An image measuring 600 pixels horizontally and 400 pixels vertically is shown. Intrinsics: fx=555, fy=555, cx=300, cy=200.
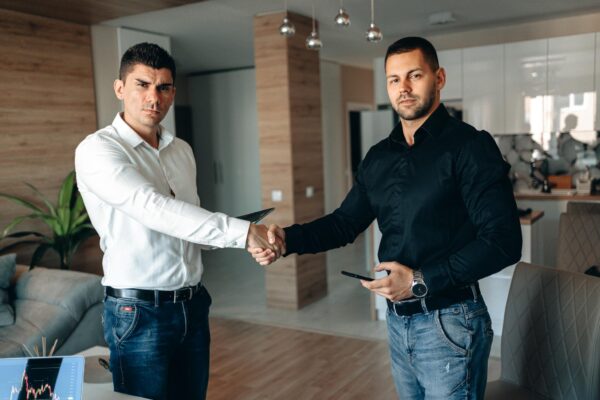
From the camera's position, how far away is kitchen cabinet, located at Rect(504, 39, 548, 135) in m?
5.70

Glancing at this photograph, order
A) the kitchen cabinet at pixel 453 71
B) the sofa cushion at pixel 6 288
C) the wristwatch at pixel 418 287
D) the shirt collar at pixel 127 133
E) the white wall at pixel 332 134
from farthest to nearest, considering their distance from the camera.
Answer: the white wall at pixel 332 134
the kitchen cabinet at pixel 453 71
the sofa cushion at pixel 6 288
the shirt collar at pixel 127 133
the wristwatch at pixel 418 287

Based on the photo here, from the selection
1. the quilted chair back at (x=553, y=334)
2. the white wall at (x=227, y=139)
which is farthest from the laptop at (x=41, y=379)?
the white wall at (x=227, y=139)

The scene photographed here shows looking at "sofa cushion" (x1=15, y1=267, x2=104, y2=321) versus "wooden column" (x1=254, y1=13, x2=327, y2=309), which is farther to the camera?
"wooden column" (x1=254, y1=13, x2=327, y2=309)

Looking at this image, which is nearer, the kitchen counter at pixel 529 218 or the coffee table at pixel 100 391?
the coffee table at pixel 100 391

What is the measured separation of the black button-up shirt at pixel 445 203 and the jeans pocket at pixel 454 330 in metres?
0.09

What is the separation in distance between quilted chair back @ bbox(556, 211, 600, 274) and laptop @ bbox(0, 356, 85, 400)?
270 cm

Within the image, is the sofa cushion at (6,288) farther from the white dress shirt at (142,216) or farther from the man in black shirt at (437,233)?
the man in black shirt at (437,233)

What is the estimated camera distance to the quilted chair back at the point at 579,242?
3045 millimetres

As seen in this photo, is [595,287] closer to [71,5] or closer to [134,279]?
[134,279]

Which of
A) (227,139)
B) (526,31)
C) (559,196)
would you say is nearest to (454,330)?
(559,196)

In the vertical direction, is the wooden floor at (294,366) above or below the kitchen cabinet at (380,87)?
below

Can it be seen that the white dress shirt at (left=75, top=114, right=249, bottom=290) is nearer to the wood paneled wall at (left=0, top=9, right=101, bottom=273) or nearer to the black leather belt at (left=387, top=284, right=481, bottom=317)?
the black leather belt at (left=387, top=284, right=481, bottom=317)

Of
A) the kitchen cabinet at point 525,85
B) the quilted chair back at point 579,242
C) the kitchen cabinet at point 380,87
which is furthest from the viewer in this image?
the kitchen cabinet at point 380,87

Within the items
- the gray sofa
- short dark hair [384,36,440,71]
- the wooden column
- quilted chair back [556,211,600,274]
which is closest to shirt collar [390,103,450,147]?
short dark hair [384,36,440,71]
